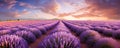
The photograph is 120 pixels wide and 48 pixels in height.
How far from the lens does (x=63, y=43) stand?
460 centimetres

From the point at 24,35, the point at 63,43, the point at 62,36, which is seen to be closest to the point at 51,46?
the point at 63,43

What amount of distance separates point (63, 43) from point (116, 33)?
727cm

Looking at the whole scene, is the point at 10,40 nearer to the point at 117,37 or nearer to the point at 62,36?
the point at 62,36

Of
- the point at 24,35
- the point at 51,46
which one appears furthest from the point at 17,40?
the point at 24,35

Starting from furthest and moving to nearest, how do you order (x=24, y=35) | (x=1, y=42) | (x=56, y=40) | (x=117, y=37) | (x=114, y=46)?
(x=117, y=37) → (x=24, y=35) → (x=114, y=46) → (x=56, y=40) → (x=1, y=42)

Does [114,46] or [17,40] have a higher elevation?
[17,40]

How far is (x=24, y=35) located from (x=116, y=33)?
18.0ft

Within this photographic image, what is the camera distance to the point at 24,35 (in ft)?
26.7

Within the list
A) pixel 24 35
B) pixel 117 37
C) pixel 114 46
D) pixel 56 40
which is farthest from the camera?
pixel 117 37

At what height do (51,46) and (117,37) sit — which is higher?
(51,46)

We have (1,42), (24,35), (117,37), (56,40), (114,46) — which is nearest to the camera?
(1,42)

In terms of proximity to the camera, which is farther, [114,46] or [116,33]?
[116,33]

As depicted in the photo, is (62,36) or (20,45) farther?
(62,36)

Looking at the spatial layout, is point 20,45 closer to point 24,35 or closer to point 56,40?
point 56,40
